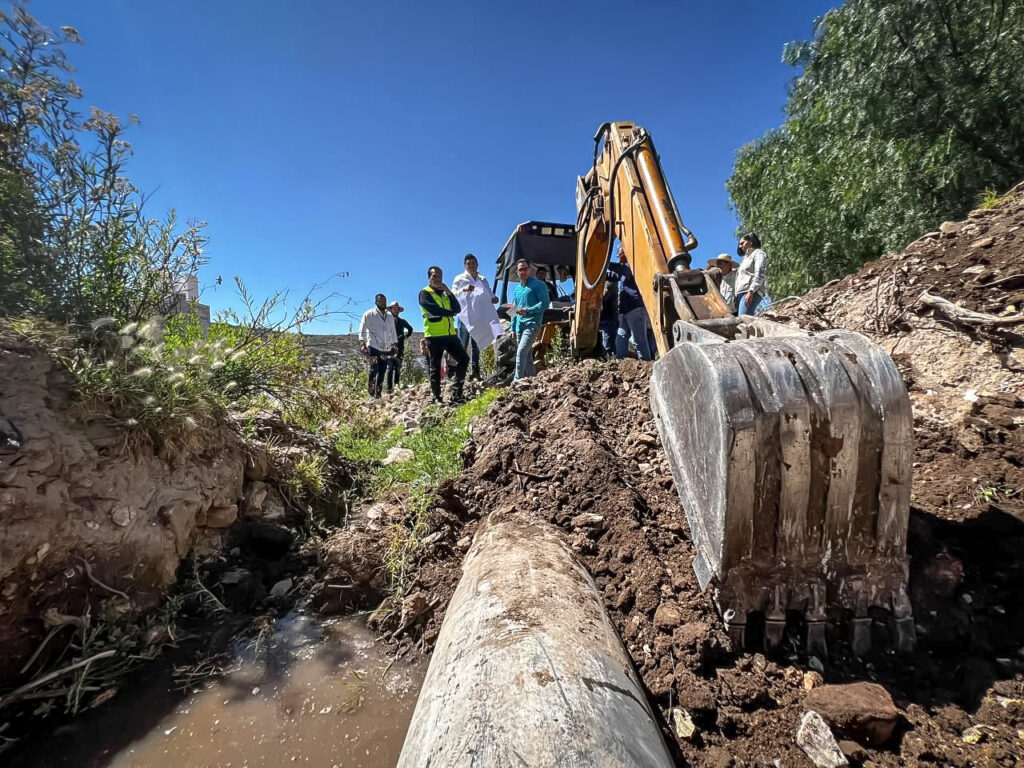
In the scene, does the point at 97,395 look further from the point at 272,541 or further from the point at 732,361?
the point at 732,361

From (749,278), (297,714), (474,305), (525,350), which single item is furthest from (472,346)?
(297,714)

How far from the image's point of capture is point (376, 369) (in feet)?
27.3

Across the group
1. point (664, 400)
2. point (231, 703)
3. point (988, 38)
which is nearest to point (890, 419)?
point (664, 400)

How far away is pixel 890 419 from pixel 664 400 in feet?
2.56

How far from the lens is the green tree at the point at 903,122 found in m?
7.79

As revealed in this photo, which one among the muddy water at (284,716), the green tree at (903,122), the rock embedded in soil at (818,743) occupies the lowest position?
the muddy water at (284,716)

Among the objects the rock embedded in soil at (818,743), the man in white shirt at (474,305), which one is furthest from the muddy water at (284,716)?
the man in white shirt at (474,305)

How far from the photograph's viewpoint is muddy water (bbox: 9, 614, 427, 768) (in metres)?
1.64

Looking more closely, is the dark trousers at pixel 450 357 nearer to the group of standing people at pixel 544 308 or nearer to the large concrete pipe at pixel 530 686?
the group of standing people at pixel 544 308

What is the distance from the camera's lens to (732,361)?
1.56 meters

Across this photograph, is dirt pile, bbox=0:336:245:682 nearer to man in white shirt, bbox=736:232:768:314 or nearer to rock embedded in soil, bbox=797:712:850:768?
rock embedded in soil, bbox=797:712:850:768

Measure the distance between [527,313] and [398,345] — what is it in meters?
3.48

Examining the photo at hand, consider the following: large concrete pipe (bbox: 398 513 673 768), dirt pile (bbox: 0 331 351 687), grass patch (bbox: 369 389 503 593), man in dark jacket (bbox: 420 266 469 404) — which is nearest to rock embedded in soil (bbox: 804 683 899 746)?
large concrete pipe (bbox: 398 513 673 768)

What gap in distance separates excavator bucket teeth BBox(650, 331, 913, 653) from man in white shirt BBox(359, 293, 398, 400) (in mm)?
6979
